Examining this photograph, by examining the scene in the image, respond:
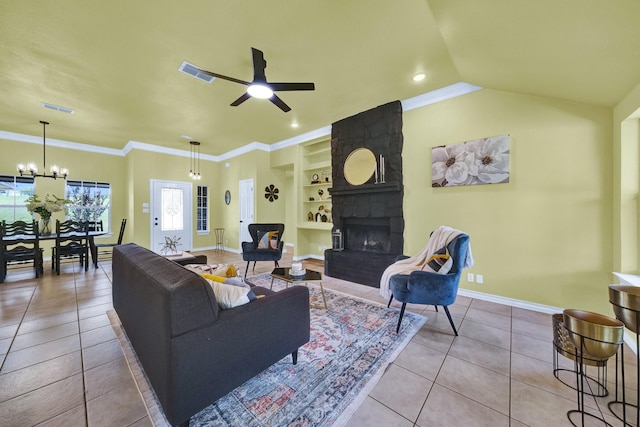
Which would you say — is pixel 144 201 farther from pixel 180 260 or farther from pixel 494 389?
pixel 494 389

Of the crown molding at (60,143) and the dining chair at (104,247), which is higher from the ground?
the crown molding at (60,143)

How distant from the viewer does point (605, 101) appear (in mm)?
2414

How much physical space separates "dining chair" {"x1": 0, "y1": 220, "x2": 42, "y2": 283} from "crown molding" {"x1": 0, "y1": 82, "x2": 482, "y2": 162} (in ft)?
8.75

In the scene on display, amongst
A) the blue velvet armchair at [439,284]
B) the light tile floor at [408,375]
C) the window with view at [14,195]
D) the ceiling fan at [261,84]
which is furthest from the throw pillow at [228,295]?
the window with view at [14,195]

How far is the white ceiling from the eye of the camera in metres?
1.84

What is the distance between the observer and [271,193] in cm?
668

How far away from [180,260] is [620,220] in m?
4.89

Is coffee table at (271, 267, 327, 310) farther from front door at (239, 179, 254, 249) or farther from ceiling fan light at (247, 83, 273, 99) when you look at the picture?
front door at (239, 179, 254, 249)

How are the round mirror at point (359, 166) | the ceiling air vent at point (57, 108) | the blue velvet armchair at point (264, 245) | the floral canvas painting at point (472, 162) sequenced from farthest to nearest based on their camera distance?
1. the blue velvet armchair at point (264, 245)
2. the round mirror at point (359, 166)
3. the ceiling air vent at point (57, 108)
4. the floral canvas painting at point (472, 162)

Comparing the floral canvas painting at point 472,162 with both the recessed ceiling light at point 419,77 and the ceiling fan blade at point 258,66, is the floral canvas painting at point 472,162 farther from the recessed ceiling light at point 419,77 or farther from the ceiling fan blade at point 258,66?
the ceiling fan blade at point 258,66

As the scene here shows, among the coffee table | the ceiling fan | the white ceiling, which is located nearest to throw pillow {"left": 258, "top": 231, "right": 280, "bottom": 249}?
the coffee table

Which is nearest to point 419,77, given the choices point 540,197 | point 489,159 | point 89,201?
point 489,159

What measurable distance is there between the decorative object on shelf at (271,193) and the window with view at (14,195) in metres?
5.41

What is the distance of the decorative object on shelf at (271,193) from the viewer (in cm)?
657
